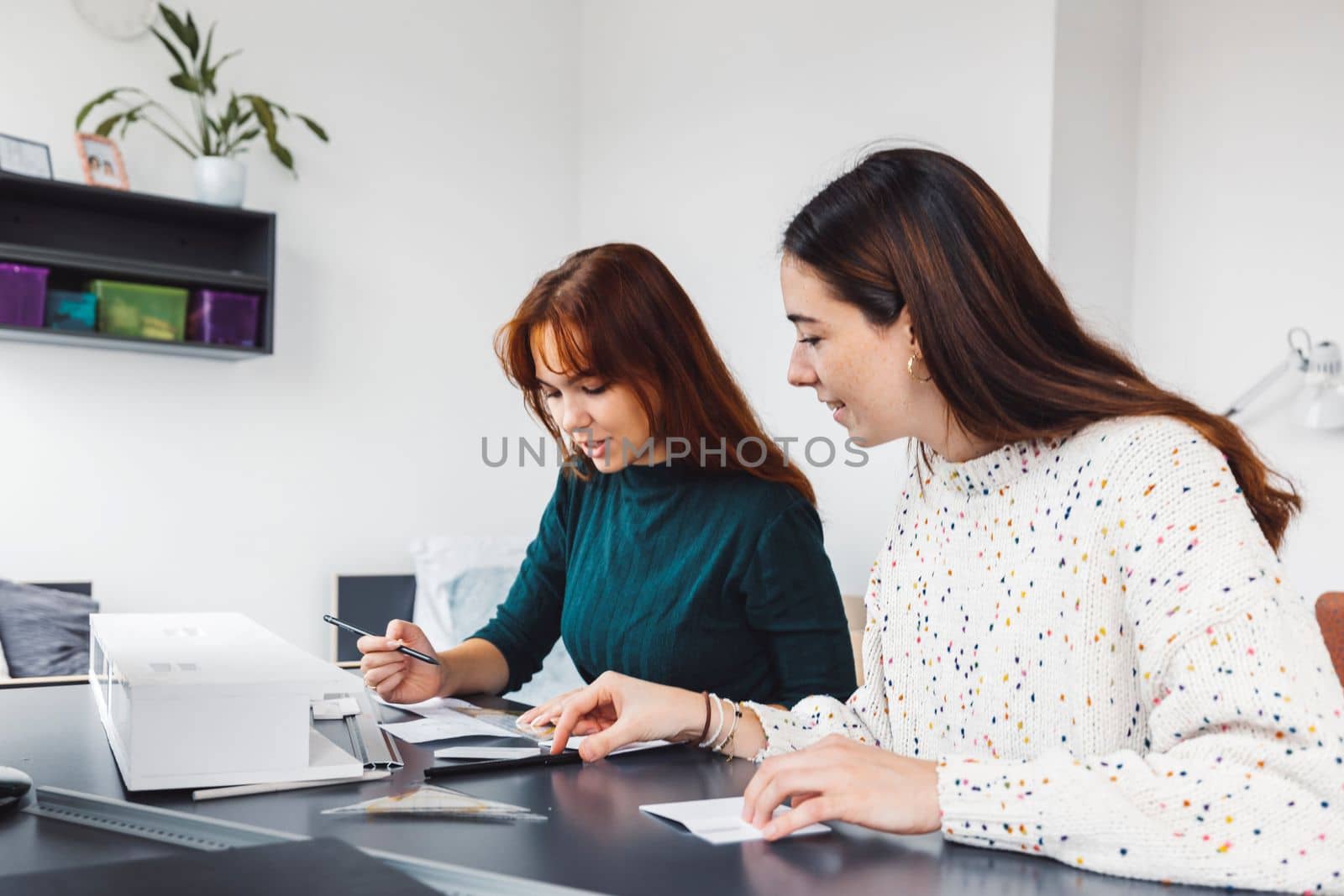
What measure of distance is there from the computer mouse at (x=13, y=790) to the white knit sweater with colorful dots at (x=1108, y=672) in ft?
2.12

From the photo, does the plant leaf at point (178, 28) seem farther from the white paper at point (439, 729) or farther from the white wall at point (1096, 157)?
the white paper at point (439, 729)

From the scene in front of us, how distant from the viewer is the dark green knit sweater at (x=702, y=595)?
1.52 metres

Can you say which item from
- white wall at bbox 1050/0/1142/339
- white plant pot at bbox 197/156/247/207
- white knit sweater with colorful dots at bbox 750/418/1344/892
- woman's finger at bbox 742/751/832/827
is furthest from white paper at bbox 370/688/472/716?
white plant pot at bbox 197/156/247/207

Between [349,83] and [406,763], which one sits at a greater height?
[349,83]

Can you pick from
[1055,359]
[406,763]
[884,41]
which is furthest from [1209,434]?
[884,41]

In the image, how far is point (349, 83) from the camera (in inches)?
136

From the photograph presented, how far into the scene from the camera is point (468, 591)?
323 centimetres

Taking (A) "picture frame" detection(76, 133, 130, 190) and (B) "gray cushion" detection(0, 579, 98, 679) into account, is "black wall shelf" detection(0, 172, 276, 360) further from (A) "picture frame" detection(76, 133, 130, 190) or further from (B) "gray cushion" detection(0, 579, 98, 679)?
(B) "gray cushion" detection(0, 579, 98, 679)

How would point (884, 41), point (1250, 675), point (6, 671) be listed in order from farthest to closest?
point (884, 41), point (6, 671), point (1250, 675)

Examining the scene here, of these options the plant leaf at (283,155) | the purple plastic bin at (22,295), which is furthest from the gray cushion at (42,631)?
the plant leaf at (283,155)

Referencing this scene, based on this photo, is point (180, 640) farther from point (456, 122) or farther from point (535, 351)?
point (456, 122)

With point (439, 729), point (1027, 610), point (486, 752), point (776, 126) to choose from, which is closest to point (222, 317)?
point (776, 126)

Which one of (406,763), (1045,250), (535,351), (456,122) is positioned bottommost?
(406,763)

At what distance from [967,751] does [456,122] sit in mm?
3016
